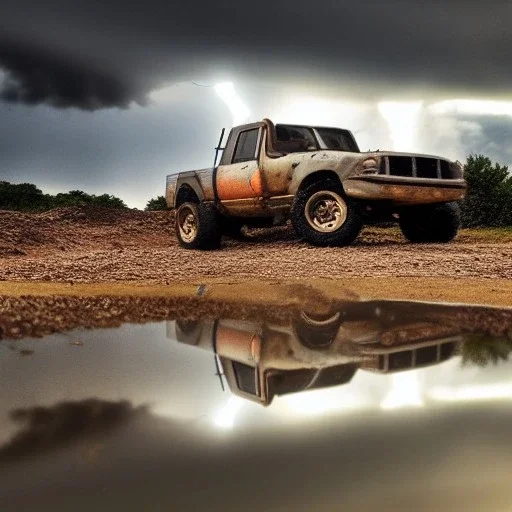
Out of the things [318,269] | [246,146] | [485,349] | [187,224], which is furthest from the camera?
[187,224]

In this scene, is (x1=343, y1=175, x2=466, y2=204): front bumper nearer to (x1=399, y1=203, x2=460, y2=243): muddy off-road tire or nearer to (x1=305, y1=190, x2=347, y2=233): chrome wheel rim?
(x1=305, y1=190, x2=347, y2=233): chrome wheel rim

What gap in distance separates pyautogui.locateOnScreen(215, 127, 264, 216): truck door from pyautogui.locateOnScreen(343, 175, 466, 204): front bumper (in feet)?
6.54

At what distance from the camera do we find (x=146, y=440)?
3051 mm

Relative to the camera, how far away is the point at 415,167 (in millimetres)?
11328

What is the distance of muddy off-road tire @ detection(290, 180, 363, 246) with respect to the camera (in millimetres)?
11250

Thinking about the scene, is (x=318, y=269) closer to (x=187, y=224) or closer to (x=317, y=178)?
(x=317, y=178)

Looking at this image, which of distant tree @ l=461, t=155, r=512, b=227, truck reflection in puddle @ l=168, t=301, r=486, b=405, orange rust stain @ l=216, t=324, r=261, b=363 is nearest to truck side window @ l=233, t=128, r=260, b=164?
truck reflection in puddle @ l=168, t=301, r=486, b=405

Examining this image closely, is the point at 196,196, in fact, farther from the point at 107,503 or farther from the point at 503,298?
the point at 107,503

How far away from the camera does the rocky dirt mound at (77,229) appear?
53.6ft

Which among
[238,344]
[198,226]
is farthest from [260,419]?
[198,226]

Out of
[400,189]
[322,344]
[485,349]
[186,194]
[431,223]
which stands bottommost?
[485,349]

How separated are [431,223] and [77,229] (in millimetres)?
10614

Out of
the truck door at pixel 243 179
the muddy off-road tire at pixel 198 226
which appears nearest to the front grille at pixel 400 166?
the truck door at pixel 243 179

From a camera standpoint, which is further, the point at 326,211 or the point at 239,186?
the point at 239,186
